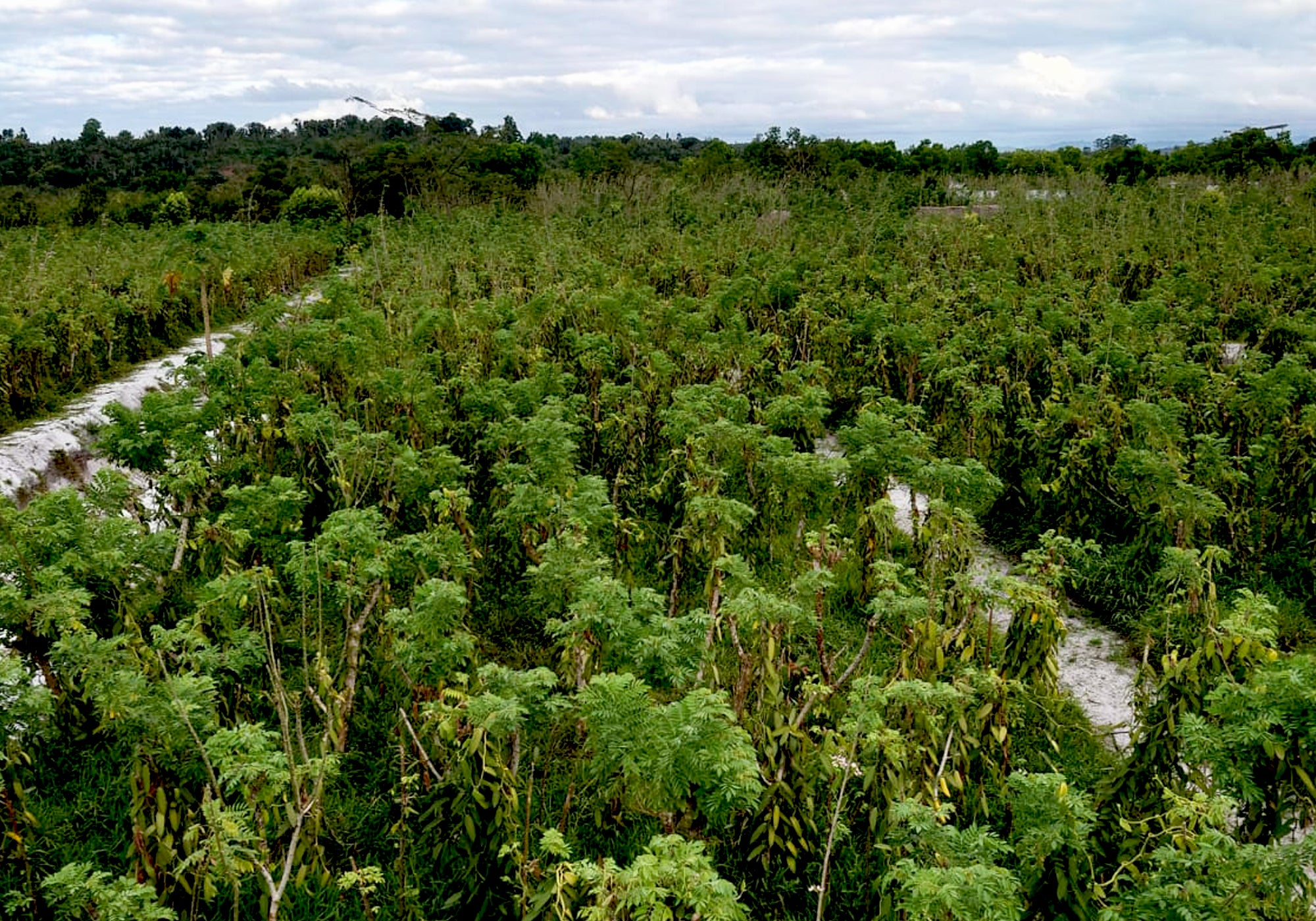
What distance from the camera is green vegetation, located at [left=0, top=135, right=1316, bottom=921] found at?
301cm

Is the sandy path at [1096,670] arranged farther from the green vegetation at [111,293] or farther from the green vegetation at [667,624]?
the green vegetation at [111,293]

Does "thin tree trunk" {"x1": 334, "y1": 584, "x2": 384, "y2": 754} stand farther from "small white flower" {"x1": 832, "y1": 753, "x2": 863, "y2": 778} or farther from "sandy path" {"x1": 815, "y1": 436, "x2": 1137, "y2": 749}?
"sandy path" {"x1": 815, "y1": 436, "x2": 1137, "y2": 749}

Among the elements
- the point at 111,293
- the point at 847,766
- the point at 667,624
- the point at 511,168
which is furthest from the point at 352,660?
the point at 511,168

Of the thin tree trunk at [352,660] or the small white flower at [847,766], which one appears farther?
the thin tree trunk at [352,660]

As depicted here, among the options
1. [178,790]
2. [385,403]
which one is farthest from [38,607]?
[385,403]

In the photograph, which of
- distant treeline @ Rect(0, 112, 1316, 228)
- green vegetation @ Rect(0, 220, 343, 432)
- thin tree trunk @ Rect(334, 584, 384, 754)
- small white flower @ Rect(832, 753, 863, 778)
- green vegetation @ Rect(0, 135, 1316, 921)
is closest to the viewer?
green vegetation @ Rect(0, 135, 1316, 921)

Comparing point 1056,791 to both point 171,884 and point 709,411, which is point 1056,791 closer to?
point 171,884

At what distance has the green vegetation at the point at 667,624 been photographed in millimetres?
Answer: 3012

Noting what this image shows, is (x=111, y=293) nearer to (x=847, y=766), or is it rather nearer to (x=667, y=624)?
(x=667, y=624)

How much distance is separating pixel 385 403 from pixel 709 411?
8.47 ft

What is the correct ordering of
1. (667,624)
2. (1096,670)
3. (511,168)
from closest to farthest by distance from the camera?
(667,624) → (1096,670) → (511,168)

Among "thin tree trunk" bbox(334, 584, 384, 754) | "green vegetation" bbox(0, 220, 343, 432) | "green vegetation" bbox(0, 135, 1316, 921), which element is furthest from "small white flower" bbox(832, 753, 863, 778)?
"green vegetation" bbox(0, 220, 343, 432)

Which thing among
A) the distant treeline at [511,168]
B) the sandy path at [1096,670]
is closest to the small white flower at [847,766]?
the sandy path at [1096,670]

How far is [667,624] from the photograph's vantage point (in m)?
3.68
